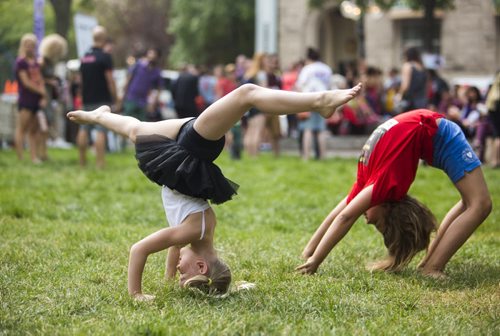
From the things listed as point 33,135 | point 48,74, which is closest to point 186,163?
point 33,135

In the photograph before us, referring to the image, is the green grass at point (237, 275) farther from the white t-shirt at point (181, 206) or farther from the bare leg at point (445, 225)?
the white t-shirt at point (181, 206)

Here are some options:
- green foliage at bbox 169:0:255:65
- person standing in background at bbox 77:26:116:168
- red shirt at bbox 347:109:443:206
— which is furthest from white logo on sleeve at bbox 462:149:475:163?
green foliage at bbox 169:0:255:65

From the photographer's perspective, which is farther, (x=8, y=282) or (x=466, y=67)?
(x=466, y=67)

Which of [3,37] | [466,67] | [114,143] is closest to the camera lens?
[114,143]

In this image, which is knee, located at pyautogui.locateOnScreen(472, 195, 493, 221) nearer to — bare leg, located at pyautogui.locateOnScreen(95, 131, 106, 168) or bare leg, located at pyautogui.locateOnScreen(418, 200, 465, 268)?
bare leg, located at pyautogui.locateOnScreen(418, 200, 465, 268)

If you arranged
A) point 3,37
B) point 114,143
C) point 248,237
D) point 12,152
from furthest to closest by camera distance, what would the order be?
point 3,37, point 114,143, point 12,152, point 248,237

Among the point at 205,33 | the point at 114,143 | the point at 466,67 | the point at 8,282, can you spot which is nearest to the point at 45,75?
the point at 114,143

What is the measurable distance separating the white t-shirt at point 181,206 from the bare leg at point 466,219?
6.51 ft

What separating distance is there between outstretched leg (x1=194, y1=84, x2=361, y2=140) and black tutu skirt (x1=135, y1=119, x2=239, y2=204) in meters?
0.11

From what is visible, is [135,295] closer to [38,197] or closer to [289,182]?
[38,197]

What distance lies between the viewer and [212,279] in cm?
563

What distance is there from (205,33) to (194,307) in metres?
39.7

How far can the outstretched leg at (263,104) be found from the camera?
17.0 ft

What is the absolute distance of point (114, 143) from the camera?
21.1 metres
